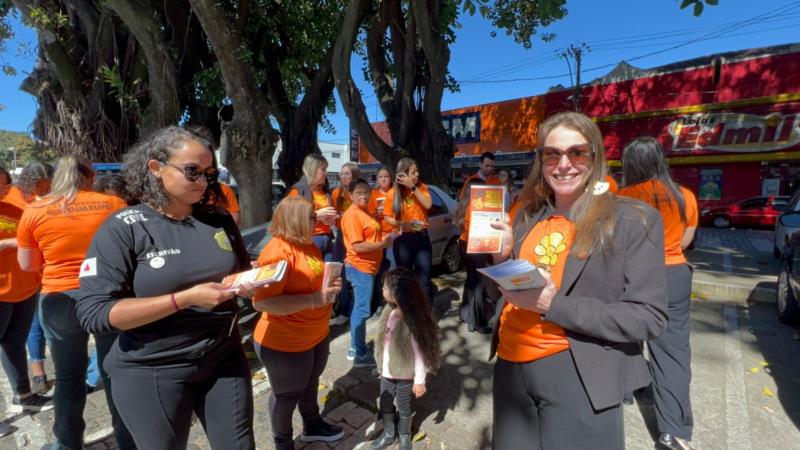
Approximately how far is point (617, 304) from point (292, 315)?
1.67 m

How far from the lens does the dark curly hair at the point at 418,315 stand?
2.53 metres

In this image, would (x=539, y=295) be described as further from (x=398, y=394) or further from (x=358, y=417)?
(x=358, y=417)

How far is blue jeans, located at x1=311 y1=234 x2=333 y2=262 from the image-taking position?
14.8 ft

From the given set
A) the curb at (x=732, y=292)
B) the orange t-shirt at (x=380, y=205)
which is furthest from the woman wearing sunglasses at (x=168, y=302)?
the curb at (x=732, y=292)

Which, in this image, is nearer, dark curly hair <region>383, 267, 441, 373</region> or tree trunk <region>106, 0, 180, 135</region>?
dark curly hair <region>383, 267, 441, 373</region>

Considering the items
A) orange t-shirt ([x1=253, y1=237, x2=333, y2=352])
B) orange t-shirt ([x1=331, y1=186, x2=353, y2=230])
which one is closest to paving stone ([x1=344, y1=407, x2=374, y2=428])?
orange t-shirt ([x1=253, y1=237, x2=333, y2=352])

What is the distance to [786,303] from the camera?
4.61m

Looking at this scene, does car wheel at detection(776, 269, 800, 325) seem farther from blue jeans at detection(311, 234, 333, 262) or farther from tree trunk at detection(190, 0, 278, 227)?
tree trunk at detection(190, 0, 278, 227)

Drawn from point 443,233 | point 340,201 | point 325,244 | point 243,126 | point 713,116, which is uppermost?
point 713,116

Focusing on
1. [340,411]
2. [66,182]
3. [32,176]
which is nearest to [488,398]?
[340,411]

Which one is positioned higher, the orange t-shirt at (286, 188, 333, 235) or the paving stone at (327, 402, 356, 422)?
the orange t-shirt at (286, 188, 333, 235)

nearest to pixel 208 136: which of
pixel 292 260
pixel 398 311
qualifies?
pixel 292 260

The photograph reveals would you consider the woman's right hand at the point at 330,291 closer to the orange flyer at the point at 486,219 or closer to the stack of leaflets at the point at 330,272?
the stack of leaflets at the point at 330,272

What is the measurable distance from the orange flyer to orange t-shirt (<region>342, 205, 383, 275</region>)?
1.93 m
